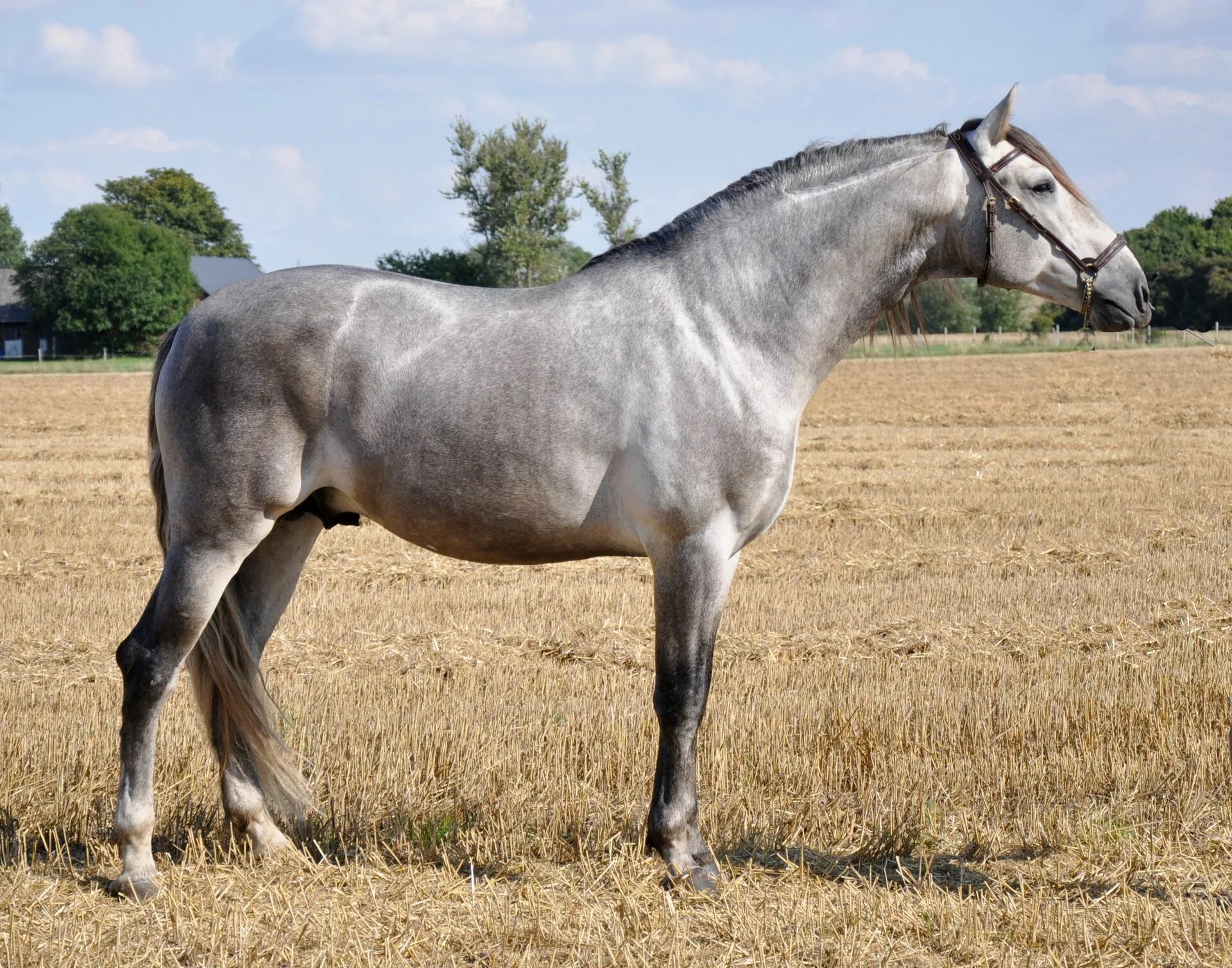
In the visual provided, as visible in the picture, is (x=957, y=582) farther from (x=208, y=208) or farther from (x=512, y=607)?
(x=208, y=208)

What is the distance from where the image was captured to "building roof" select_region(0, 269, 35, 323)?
69.5 meters

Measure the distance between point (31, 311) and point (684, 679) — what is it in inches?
2858

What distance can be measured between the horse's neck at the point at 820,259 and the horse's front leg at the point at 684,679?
72 cm

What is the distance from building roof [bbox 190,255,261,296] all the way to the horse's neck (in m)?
70.5

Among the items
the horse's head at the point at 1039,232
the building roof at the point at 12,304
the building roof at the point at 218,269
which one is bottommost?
the horse's head at the point at 1039,232

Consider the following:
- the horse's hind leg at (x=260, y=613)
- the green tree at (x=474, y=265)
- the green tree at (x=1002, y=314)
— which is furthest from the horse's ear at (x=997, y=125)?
the green tree at (x=474, y=265)

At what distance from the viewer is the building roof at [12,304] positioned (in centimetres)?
6950

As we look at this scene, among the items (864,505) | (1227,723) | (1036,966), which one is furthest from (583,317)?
(864,505)

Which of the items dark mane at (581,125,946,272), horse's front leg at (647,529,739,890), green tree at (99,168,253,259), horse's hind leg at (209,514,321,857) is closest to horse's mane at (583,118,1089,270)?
dark mane at (581,125,946,272)

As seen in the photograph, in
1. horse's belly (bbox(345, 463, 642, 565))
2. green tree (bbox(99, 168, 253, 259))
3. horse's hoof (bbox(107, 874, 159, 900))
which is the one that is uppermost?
green tree (bbox(99, 168, 253, 259))

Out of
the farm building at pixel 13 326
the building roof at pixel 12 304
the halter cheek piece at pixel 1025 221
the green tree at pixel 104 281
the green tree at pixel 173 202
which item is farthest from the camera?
the green tree at pixel 173 202

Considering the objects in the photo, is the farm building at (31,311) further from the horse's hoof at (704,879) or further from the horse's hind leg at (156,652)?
the horse's hoof at (704,879)

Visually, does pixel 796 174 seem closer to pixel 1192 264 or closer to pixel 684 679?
pixel 684 679

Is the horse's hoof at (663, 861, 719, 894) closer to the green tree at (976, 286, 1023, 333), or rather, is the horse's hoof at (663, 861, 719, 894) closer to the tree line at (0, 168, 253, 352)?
the green tree at (976, 286, 1023, 333)
